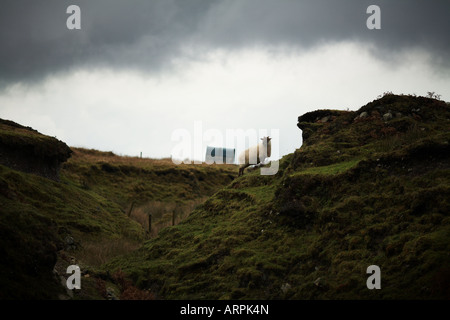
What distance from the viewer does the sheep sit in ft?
79.7

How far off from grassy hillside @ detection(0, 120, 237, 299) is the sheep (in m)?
8.69

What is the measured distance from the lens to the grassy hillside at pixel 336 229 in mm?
9047

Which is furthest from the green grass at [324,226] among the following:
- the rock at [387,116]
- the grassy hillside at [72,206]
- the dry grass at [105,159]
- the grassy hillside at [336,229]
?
the dry grass at [105,159]

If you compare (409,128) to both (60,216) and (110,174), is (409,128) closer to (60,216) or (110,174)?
(60,216)

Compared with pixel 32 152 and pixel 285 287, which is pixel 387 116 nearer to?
pixel 285 287

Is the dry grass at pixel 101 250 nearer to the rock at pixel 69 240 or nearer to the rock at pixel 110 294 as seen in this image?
the rock at pixel 69 240

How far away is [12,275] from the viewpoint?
8.05 meters

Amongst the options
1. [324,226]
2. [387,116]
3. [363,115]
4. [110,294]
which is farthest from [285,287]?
[363,115]

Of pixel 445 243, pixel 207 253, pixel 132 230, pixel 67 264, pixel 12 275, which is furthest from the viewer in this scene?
pixel 132 230

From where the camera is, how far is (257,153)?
24422 mm

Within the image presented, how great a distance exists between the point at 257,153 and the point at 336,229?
1340 cm

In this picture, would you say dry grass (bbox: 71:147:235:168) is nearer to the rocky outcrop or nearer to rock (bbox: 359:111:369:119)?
the rocky outcrop
